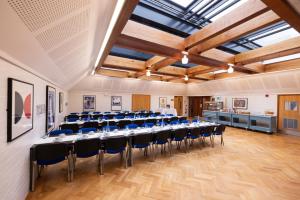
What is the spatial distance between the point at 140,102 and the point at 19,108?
10.5m

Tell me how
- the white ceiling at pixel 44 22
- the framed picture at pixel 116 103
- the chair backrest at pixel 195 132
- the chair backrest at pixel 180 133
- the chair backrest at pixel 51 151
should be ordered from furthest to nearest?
the framed picture at pixel 116 103 → the chair backrest at pixel 195 132 → the chair backrest at pixel 180 133 → the chair backrest at pixel 51 151 → the white ceiling at pixel 44 22

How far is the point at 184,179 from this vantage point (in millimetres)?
3559

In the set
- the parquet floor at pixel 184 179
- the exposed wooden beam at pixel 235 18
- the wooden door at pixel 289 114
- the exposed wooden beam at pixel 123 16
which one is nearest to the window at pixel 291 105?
the wooden door at pixel 289 114

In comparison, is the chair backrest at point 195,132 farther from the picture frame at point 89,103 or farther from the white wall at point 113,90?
the picture frame at point 89,103

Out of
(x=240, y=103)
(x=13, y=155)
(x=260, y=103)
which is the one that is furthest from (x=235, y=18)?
(x=240, y=103)

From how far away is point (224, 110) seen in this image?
1156cm

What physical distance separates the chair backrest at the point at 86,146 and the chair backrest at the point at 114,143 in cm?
20

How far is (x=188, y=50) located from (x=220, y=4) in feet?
4.47

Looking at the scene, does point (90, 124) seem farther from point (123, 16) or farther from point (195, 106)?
point (195, 106)

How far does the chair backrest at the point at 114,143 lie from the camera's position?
3887 millimetres

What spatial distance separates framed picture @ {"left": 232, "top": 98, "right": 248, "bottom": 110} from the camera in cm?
1055

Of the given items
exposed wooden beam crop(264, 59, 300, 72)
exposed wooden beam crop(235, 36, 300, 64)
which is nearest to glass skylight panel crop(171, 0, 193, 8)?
exposed wooden beam crop(235, 36, 300, 64)

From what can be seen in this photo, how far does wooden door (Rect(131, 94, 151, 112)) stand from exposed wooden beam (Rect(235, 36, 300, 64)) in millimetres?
8406

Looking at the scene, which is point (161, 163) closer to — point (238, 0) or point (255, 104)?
point (238, 0)
